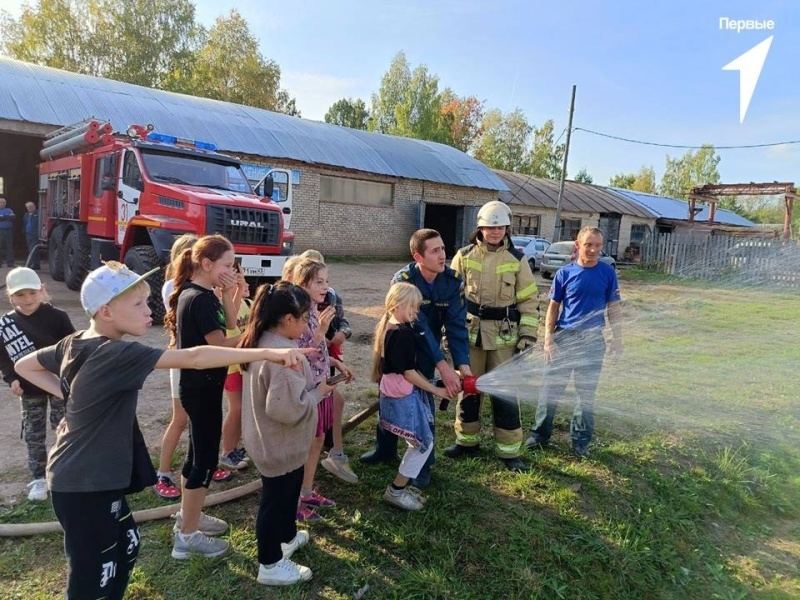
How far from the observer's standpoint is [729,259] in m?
19.0

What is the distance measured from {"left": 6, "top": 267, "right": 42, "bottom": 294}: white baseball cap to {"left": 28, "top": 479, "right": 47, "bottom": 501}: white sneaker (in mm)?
1276

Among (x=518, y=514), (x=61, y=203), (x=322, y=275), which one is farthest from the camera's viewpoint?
(x=61, y=203)

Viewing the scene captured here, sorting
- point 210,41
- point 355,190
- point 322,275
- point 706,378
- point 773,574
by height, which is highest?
point 210,41

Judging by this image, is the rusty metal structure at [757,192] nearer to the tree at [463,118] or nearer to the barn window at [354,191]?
the barn window at [354,191]

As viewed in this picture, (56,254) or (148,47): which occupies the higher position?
(148,47)

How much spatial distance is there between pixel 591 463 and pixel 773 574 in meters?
1.32

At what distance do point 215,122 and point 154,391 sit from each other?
15.8 metres

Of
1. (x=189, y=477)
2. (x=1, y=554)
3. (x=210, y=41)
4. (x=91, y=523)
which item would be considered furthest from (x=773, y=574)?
(x=210, y=41)

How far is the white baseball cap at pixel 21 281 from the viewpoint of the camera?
3.09 metres

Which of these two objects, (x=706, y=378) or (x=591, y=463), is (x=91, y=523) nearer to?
(x=591, y=463)

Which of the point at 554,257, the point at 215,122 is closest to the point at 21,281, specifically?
the point at 215,122

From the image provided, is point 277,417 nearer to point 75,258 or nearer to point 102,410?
point 102,410

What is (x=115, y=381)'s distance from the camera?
1926 millimetres

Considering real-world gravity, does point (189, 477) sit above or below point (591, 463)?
above
